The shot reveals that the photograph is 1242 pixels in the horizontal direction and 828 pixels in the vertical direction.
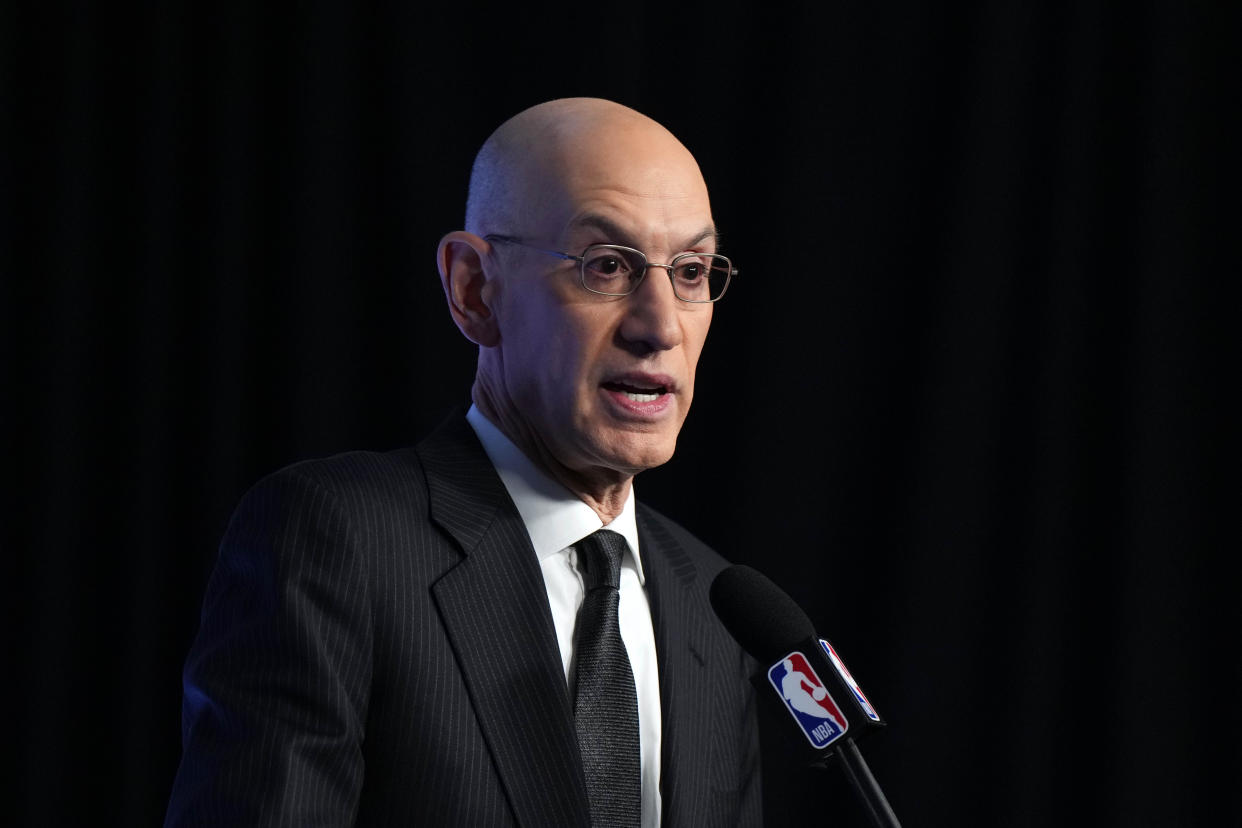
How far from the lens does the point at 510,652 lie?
4.64 feet

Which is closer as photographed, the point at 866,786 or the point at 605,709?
the point at 866,786

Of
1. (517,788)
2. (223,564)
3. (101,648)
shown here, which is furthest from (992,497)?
(101,648)

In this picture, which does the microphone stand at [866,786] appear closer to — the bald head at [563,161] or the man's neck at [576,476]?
the man's neck at [576,476]

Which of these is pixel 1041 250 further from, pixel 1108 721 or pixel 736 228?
pixel 1108 721

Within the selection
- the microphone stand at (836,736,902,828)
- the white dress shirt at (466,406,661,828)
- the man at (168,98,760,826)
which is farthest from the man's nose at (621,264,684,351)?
the microphone stand at (836,736,902,828)

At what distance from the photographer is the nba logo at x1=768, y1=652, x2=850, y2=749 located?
3.73ft

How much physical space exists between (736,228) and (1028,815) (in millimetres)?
1323

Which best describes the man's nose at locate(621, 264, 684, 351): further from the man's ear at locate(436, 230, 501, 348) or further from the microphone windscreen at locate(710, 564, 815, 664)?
the microphone windscreen at locate(710, 564, 815, 664)

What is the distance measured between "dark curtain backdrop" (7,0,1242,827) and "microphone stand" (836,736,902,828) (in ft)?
4.50

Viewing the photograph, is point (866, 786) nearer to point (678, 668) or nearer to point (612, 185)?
point (678, 668)

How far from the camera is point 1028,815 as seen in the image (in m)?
2.38

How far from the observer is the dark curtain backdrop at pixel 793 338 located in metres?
2.41

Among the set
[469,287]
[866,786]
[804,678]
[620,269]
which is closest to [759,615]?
[804,678]

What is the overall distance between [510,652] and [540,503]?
0.23m
